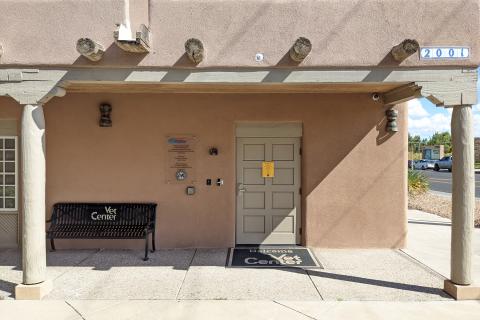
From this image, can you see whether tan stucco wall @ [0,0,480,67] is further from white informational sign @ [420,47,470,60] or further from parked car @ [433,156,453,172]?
parked car @ [433,156,453,172]

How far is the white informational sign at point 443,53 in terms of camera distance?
476cm

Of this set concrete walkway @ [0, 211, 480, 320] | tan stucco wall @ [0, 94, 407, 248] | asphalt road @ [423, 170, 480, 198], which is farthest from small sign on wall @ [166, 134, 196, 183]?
asphalt road @ [423, 170, 480, 198]

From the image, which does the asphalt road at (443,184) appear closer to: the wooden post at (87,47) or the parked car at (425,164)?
the parked car at (425,164)

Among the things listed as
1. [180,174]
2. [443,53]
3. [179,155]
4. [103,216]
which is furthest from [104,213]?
[443,53]

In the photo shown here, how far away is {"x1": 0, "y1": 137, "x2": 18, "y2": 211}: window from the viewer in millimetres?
6930

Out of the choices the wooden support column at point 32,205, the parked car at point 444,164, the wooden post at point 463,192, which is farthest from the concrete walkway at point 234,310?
the parked car at point 444,164

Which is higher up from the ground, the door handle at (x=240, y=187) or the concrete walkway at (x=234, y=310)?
the door handle at (x=240, y=187)

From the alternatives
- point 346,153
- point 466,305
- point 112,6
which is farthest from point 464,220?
point 112,6

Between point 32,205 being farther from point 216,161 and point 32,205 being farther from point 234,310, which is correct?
point 216,161

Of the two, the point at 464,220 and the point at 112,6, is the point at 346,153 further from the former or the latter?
the point at 112,6

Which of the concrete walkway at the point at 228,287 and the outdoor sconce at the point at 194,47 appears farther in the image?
the outdoor sconce at the point at 194,47

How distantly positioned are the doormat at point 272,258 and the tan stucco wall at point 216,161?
0.44m

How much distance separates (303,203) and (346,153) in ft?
4.32

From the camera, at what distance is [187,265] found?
5977 millimetres
